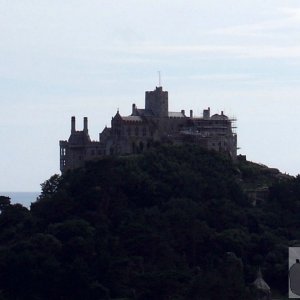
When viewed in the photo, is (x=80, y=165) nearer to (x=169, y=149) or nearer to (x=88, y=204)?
(x=169, y=149)

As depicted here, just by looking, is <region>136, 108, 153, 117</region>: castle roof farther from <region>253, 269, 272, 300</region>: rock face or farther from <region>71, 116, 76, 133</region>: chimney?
<region>253, 269, 272, 300</region>: rock face

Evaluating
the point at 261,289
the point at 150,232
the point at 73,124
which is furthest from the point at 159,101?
the point at 261,289

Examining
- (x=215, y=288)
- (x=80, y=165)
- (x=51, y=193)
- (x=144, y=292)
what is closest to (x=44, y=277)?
(x=144, y=292)

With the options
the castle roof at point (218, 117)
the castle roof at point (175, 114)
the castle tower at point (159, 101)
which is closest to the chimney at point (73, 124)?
the castle tower at point (159, 101)

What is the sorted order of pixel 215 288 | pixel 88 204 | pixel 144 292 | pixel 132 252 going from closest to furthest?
pixel 215 288 → pixel 144 292 → pixel 132 252 → pixel 88 204

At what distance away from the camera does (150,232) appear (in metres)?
108

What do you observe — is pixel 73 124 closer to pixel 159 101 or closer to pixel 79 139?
pixel 79 139

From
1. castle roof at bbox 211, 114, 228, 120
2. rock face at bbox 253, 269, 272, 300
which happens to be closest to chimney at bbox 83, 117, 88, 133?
castle roof at bbox 211, 114, 228, 120

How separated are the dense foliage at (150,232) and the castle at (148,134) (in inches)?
155

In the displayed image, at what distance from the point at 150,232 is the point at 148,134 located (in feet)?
86.6

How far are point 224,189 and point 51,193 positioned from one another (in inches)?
461

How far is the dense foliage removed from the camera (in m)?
99.7

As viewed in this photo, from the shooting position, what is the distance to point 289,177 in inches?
5335

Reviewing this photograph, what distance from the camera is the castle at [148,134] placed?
436 feet
